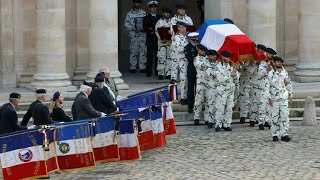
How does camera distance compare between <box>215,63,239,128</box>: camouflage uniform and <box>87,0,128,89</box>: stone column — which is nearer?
<box>215,63,239,128</box>: camouflage uniform

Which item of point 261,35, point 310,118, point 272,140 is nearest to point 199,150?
point 272,140

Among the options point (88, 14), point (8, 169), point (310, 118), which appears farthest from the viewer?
point (88, 14)

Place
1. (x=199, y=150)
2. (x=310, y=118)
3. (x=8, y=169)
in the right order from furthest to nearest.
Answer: (x=310, y=118)
(x=199, y=150)
(x=8, y=169)

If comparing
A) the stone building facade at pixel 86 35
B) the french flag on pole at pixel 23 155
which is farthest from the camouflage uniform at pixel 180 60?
the french flag on pole at pixel 23 155

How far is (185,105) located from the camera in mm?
31250

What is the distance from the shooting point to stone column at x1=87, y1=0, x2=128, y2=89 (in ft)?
103

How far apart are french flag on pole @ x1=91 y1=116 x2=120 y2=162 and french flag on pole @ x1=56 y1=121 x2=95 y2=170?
1.85 feet

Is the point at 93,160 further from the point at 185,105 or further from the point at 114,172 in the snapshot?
the point at 185,105

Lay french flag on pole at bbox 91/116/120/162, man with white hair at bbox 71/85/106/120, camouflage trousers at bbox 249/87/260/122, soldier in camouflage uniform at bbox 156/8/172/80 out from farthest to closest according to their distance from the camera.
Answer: soldier in camouflage uniform at bbox 156/8/172/80 < camouflage trousers at bbox 249/87/260/122 < man with white hair at bbox 71/85/106/120 < french flag on pole at bbox 91/116/120/162

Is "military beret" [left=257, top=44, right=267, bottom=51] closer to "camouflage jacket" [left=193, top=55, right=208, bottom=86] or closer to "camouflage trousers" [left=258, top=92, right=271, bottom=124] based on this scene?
"camouflage trousers" [left=258, top=92, right=271, bottom=124]

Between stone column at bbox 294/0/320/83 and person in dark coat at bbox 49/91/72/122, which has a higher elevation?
stone column at bbox 294/0/320/83

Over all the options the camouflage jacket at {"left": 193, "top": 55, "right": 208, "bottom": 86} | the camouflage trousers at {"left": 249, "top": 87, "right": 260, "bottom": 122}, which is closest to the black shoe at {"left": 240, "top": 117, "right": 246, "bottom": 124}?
the camouflage trousers at {"left": 249, "top": 87, "right": 260, "bottom": 122}

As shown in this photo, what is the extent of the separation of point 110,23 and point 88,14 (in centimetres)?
110

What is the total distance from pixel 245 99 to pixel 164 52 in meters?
4.23
